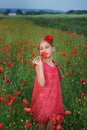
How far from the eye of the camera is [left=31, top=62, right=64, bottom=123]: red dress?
3605 mm

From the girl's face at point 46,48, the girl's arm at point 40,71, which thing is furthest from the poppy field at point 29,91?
the girl's face at point 46,48

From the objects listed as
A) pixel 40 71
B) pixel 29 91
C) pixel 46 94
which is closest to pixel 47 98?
pixel 46 94

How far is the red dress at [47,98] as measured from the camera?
3605 millimetres

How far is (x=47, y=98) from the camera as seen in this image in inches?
142

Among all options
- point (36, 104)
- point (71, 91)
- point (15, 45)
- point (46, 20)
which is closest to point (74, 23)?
point (46, 20)

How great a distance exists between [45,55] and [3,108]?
1.71ft

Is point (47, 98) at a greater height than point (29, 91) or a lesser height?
greater

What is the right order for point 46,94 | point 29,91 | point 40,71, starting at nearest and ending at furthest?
point 40,71
point 46,94
point 29,91

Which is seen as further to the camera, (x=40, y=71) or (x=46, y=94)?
(x=46, y=94)

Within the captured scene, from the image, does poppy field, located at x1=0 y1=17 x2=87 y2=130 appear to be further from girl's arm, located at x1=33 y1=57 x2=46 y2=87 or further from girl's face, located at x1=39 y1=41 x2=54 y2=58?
girl's face, located at x1=39 y1=41 x2=54 y2=58

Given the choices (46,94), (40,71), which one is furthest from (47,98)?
(40,71)

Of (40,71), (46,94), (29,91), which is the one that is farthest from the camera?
(29,91)

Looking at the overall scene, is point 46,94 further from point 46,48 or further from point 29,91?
point 29,91

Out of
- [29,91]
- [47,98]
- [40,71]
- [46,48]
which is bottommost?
[29,91]
